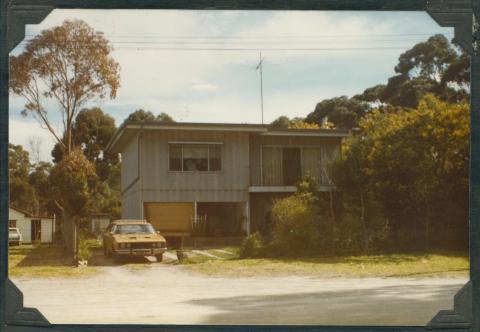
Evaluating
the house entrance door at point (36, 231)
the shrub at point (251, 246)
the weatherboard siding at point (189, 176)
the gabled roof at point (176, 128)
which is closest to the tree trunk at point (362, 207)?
the gabled roof at point (176, 128)

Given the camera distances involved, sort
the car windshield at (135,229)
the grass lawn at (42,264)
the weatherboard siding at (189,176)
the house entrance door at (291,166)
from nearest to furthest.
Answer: the grass lawn at (42,264)
the car windshield at (135,229)
the weatherboard siding at (189,176)
the house entrance door at (291,166)

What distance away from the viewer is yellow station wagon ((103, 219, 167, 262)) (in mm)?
9344

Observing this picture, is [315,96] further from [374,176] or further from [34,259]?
[34,259]

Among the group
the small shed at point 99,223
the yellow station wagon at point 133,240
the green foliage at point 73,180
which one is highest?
the green foliage at point 73,180

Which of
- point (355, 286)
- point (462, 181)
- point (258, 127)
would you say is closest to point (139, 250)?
point (258, 127)

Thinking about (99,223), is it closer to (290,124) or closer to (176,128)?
(176,128)

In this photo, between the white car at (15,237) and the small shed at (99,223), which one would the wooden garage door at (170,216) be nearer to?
the small shed at (99,223)

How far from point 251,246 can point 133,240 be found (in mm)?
2497

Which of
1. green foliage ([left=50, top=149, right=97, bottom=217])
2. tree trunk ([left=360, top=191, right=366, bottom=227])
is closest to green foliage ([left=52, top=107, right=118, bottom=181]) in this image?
green foliage ([left=50, top=149, right=97, bottom=217])

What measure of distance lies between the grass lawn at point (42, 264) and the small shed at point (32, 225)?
17 centimetres

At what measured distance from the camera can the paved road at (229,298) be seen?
755cm

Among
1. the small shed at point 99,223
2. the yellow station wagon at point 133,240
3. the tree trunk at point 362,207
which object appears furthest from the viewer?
the tree trunk at point 362,207

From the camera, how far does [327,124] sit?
428 inches

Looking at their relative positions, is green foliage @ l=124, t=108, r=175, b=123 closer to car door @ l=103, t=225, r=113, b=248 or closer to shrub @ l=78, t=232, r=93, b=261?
car door @ l=103, t=225, r=113, b=248
